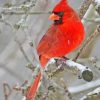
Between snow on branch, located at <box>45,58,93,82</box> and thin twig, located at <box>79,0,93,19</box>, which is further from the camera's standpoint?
thin twig, located at <box>79,0,93,19</box>

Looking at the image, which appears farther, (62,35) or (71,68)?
(62,35)

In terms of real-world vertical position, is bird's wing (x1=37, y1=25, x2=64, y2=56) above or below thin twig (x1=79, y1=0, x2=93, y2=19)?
below

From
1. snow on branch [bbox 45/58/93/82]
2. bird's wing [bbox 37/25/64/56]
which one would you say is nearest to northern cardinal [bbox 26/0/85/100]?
bird's wing [bbox 37/25/64/56]

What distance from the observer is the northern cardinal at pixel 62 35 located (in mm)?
3172

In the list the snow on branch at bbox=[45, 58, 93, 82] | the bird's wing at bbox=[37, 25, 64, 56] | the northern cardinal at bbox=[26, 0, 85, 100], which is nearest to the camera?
the snow on branch at bbox=[45, 58, 93, 82]

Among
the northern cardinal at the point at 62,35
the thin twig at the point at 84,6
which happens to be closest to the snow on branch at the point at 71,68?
the northern cardinal at the point at 62,35

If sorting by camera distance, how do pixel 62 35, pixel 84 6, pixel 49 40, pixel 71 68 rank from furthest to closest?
pixel 49 40
pixel 62 35
pixel 84 6
pixel 71 68

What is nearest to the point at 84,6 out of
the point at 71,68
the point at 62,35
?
the point at 62,35

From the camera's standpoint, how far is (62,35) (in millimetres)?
3314

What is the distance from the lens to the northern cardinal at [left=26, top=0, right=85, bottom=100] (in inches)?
125

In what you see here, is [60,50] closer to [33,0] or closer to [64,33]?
[64,33]

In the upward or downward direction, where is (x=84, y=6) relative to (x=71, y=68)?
upward

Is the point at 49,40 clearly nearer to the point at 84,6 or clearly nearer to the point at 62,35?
the point at 62,35

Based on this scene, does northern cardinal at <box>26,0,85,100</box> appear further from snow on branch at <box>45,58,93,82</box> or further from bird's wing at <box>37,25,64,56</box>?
snow on branch at <box>45,58,93,82</box>
